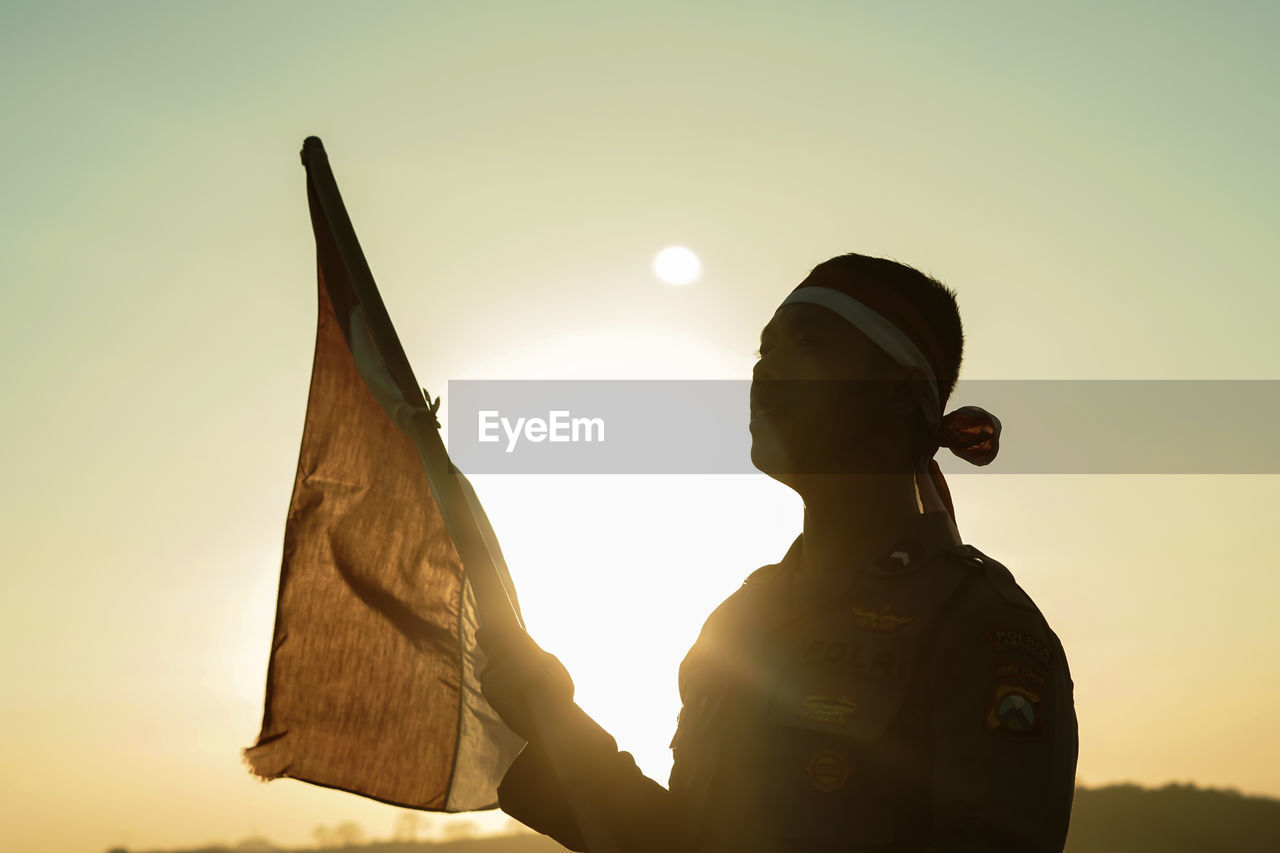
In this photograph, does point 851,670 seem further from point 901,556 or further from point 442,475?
point 442,475

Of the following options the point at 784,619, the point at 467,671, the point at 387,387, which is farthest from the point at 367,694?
the point at 784,619

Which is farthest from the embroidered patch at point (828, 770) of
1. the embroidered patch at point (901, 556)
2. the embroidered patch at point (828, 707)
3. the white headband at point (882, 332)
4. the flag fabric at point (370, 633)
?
the flag fabric at point (370, 633)

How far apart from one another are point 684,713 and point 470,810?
5.23 feet

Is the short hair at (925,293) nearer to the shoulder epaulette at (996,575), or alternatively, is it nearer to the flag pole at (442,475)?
the shoulder epaulette at (996,575)

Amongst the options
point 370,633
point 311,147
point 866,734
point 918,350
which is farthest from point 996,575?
point 311,147

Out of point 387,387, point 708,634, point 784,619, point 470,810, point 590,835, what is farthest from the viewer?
point 470,810

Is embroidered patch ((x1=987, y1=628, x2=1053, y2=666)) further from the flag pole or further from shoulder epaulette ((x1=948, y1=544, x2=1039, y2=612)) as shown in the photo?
the flag pole

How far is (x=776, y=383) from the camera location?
397 cm

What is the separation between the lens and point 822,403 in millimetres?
3879

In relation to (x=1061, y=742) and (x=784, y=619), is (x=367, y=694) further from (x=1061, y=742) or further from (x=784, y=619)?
(x=1061, y=742)

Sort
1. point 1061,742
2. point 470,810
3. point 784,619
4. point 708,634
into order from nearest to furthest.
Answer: point 1061,742
point 784,619
point 708,634
point 470,810

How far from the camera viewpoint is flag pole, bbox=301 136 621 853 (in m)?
3.68

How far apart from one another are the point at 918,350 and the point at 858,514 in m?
0.67

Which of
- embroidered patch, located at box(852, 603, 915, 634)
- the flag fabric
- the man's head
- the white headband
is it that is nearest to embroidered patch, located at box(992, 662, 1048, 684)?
embroidered patch, located at box(852, 603, 915, 634)
